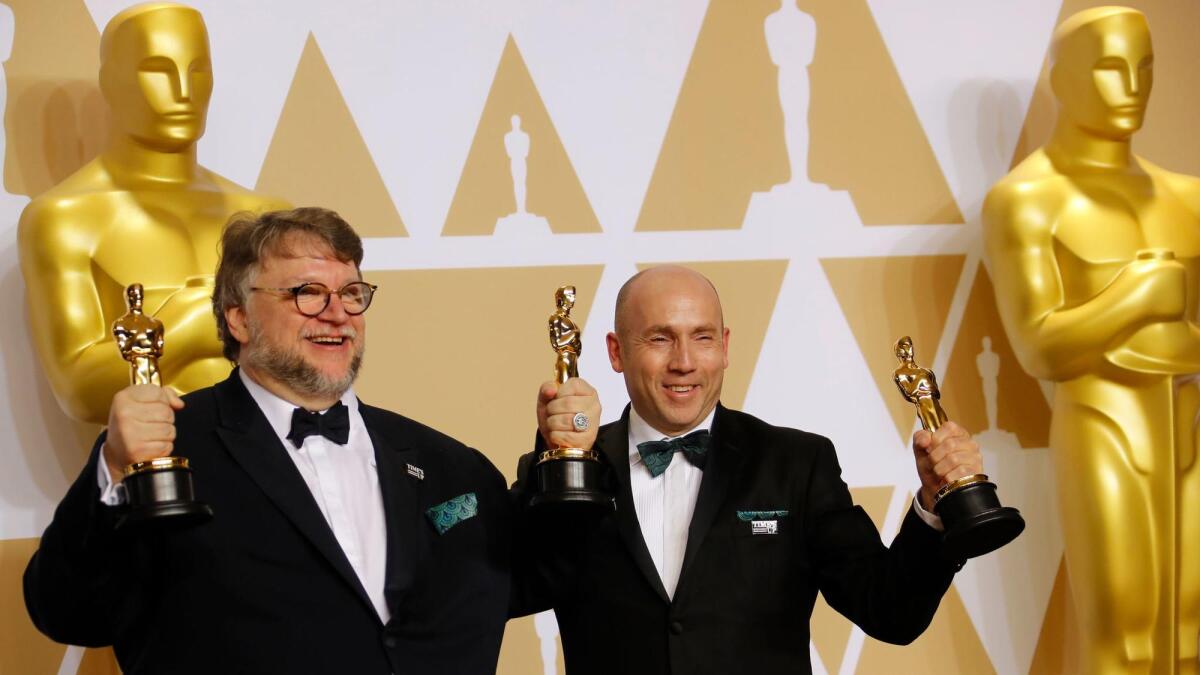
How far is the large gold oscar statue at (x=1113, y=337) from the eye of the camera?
3.91 m

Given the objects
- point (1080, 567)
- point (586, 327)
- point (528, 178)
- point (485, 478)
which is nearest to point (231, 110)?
point (528, 178)

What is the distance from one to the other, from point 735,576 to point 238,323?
1.04m

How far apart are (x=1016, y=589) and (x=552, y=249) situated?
6.48 ft

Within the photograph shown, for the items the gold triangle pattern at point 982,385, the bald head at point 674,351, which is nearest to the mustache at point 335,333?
the bald head at point 674,351

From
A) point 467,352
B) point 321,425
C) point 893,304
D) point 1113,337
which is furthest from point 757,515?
point 893,304

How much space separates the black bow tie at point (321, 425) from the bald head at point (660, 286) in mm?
662

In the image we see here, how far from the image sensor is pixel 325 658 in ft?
7.20

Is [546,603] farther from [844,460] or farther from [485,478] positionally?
[844,460]

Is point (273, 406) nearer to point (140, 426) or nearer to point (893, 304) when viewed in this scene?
point (140, 426)

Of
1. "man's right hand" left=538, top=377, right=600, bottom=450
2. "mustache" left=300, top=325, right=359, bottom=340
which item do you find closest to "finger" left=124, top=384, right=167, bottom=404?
"mustache" left=300, top=325, right=359, bottom=340

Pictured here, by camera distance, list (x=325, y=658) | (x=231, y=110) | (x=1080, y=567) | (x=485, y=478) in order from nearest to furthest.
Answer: (x=325, y=658)
(x=485, y=478)
(x=1080, y=567)
(x=231, y=110)

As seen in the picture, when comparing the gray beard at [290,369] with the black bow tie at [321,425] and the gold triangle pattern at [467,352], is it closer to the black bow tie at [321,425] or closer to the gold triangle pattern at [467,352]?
the black bow tie at [321,425]

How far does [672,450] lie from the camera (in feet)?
8.68

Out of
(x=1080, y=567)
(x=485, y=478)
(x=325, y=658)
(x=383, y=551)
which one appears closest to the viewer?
(x=325, y=658)
